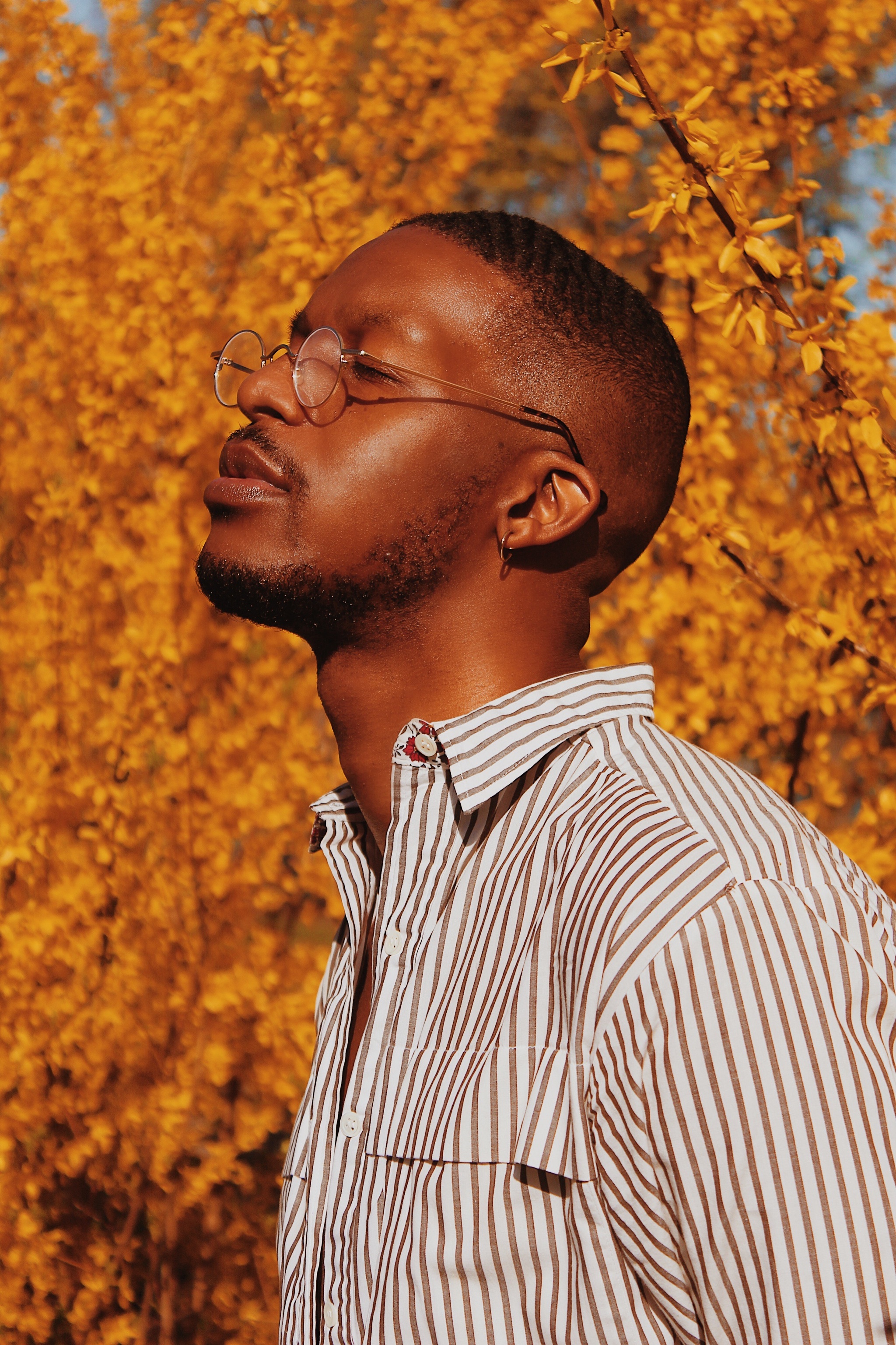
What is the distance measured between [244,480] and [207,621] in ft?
5.06

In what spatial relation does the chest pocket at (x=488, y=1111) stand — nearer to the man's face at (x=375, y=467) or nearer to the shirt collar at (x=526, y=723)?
the shirt collar at (x=526, y=723)

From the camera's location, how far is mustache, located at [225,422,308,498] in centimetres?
142

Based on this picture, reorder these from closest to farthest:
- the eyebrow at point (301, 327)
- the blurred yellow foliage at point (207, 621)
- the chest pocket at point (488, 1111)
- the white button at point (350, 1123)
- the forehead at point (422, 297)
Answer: the chest pocket at point (488, 1111)
the white button at point (350, 1123)
the forehead at point (422, 297)
the eyebrow at point (301, 327)
the blurred yellow foliage at point (207, 621)

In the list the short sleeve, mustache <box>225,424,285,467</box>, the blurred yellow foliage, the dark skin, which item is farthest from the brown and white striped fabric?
the blurred yellow foliage

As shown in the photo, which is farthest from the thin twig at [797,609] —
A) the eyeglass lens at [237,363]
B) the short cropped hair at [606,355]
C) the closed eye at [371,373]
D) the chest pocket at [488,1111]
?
the eyeglass lens at [237,363]

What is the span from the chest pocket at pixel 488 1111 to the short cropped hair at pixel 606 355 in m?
0.66

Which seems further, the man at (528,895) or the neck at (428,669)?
the neck at (428,669)

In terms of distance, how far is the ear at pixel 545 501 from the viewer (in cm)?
139

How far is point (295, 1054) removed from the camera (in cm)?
269

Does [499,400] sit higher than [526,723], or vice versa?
[499,400]

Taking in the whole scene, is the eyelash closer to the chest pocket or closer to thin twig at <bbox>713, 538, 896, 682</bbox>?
thin twig at <bbox>713, 538, 896, 682</bbox>

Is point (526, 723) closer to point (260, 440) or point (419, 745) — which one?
point (419, 745)

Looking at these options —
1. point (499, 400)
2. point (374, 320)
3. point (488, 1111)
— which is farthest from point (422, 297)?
point (488, 1111)

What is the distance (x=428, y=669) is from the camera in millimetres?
1423
